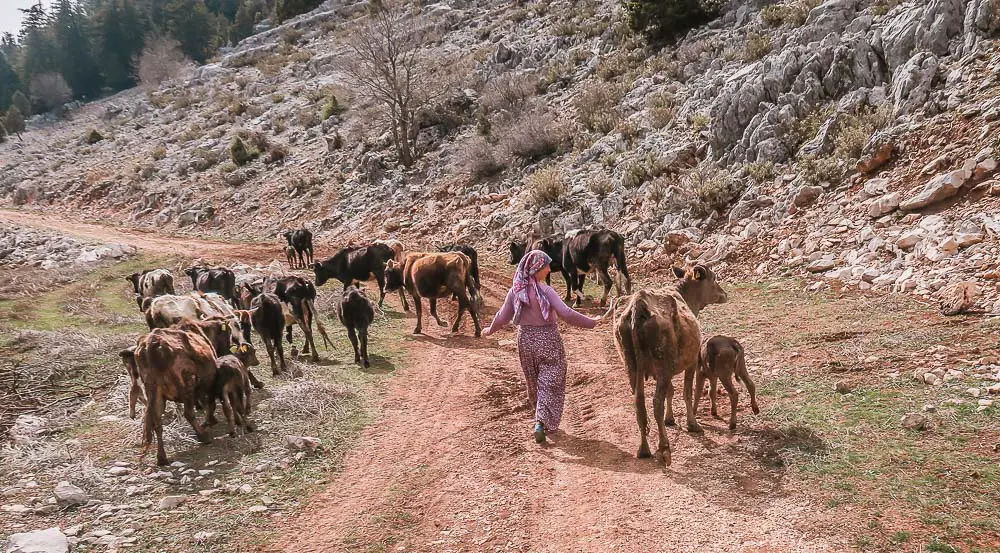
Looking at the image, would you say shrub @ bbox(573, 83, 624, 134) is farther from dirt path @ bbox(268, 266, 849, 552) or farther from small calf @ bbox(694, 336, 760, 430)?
small calf @ bbox(694, 336, 760, 430)

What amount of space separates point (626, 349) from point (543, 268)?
138 cm

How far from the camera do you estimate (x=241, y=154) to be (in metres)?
38.1

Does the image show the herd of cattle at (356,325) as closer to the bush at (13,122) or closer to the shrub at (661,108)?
the shrub at (661,108)

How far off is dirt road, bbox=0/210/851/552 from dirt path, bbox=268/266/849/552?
0.05 feet

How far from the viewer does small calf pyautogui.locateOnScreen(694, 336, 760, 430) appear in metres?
6.85

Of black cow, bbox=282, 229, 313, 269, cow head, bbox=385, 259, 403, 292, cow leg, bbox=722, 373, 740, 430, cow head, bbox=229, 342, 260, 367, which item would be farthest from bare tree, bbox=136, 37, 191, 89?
cow leg, bbox=722, 373, 740, 430

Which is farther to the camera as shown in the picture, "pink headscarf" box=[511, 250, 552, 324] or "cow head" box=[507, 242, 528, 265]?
"cow head" box=[507, 242, 528, 265]

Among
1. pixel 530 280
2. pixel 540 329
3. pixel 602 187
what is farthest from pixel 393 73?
pixel 540 329

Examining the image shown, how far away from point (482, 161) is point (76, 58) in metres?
78.8

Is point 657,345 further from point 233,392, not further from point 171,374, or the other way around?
point 171,374

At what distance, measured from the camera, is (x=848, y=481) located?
529 cm

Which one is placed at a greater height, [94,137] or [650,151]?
[94,137]

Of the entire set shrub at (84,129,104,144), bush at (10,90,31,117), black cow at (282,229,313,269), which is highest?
bush at (10,90,31,117)

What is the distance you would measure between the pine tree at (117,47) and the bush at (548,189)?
250 ft
